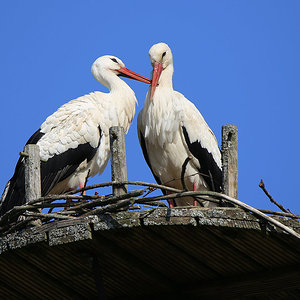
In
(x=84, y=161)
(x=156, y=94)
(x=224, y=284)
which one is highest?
(x=156, y=94)

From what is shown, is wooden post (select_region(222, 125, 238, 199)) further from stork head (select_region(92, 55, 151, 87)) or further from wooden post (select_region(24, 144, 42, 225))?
stork head (select_region(92, 55, 151, 87))

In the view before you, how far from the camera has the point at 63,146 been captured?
9.74 m

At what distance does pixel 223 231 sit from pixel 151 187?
876 mm

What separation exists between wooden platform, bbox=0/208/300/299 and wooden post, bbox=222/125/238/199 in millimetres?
614

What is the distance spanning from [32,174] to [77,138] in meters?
3.16

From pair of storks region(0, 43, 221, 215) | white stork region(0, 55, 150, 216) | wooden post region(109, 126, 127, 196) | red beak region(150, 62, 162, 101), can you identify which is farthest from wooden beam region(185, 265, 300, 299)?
red beak region(150, 62, 162, 101)

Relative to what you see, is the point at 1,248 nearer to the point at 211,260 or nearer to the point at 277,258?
the point at 211,260

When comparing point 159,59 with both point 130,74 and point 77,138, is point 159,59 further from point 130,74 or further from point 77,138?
point 77,138

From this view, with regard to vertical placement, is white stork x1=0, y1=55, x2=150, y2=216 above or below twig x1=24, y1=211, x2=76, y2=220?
above

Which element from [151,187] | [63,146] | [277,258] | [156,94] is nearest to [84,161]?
[63,146]

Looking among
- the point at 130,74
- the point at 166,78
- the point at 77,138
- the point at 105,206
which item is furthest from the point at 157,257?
the point at 130,74

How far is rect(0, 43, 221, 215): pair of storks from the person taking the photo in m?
9.62

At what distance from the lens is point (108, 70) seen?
11109mm

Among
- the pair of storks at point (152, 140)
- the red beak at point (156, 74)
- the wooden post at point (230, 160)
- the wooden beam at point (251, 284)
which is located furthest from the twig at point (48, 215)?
the red beak at point (156, 74)
